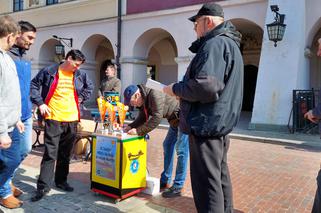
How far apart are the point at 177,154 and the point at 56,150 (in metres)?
1.59

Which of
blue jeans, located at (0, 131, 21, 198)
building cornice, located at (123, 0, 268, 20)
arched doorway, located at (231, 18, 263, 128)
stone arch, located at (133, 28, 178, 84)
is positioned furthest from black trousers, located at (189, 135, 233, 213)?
stone arch, located at (133, 28, 178, 84)

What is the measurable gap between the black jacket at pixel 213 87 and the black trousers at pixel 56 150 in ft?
6.75

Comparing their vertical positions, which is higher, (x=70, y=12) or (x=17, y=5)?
(x=17, y=5)

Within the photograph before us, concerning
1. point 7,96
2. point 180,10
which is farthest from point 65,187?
point 180,10

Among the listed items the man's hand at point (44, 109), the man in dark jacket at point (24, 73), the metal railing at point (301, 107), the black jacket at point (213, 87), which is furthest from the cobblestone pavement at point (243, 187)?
the metal railing at point (301, 107)

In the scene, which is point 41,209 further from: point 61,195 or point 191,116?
point 191,116

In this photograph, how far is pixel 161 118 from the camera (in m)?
3.90

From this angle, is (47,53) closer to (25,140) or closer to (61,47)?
(61,47)

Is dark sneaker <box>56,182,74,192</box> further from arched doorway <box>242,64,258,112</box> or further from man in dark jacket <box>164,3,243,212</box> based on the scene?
arched doorway <box>242,64,258,112</box>

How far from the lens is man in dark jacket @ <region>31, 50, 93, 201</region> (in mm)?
4141

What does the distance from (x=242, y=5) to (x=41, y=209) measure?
10215 millimetres

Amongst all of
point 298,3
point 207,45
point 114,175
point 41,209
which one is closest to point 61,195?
point 41,209

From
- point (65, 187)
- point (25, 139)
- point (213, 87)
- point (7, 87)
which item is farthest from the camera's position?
point (65, 187)

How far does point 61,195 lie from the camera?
4184mm
